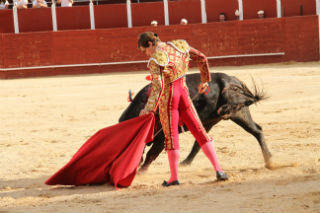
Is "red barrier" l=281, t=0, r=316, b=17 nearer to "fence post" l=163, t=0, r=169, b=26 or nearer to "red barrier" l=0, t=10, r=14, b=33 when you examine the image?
"fence post" l=163, t=0, r=169, b=26

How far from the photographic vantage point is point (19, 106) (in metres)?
8.12

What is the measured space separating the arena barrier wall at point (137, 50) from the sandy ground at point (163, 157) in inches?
96.5

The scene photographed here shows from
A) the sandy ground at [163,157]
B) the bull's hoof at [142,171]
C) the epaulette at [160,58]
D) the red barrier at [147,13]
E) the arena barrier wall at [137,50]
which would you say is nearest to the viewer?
the sandy ground at [163,157]

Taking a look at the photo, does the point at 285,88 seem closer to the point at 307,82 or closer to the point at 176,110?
the point at 307,82

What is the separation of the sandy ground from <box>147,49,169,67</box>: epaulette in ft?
2.54

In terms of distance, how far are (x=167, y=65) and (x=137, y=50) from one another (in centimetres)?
847

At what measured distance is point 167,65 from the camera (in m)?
3.66

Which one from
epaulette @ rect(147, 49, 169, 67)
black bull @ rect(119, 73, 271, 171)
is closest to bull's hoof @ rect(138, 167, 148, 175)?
black bull @ rect(119, 73, 271, 171)

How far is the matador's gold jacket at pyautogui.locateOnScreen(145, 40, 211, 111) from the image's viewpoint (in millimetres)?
3619

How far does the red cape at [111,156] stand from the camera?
3.92 m

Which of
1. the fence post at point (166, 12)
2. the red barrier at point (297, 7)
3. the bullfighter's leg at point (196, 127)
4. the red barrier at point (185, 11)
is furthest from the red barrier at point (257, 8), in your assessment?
the bullfighter's leg at point (196, 127)

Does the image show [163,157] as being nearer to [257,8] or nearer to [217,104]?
[217,104]

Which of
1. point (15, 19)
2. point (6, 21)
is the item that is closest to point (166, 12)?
point (15, 19)

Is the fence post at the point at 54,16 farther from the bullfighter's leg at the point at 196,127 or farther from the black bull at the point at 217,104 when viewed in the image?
the bullfighter's leg at the point at 196,127
